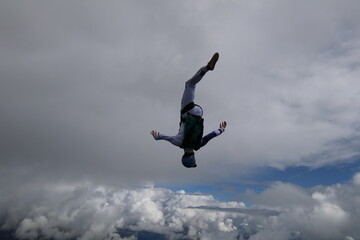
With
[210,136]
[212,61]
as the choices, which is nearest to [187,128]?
[210,136]

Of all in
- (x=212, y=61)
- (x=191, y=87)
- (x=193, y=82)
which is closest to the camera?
(x=212, y=61)

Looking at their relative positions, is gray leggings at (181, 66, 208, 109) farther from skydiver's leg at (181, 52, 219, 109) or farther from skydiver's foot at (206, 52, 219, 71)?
skydiver's foot at (206, 52, 219, 71)

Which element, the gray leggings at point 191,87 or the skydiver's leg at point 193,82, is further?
the gray leggings at point 191,87

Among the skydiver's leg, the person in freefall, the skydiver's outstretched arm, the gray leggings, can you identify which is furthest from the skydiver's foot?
the skydiver's outstretched arm

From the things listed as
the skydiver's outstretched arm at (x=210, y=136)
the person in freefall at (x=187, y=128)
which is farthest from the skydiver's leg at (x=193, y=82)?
the skydiver's outstretched arm at (x=210, y=136)

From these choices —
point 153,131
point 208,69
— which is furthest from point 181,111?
point 208,69

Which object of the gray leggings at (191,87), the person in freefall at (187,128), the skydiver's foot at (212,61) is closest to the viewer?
the skydiver's foot at (212,61)

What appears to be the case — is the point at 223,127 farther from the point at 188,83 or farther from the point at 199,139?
the point at 188,83

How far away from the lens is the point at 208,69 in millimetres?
9281

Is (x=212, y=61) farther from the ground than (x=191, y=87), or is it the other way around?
(x=212, y=61)

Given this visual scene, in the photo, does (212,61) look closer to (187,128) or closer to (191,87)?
(191,87)

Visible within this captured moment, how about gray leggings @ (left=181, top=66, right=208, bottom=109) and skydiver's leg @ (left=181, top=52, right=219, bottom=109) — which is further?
gray leggings @ (left=181, top=66, right=208, bottom=109)

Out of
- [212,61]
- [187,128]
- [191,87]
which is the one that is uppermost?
[212,61]

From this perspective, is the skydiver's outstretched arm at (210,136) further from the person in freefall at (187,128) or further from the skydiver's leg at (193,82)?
the skydiver's leg at (193,82)
